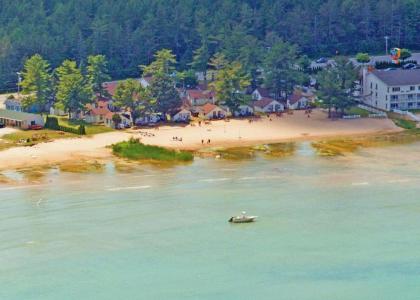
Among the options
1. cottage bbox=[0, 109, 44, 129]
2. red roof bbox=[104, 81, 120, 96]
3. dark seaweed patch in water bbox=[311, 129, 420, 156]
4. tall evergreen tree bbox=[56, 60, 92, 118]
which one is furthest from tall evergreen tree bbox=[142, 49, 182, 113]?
dark seaweed patch in water bbox=[311, 129, 420, 156]

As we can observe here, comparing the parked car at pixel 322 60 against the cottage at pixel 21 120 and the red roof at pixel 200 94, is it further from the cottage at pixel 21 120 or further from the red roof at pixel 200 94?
the cottage at pixel 21 120

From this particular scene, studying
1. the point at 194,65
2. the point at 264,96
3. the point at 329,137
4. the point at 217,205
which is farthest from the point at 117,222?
the point at 194,65

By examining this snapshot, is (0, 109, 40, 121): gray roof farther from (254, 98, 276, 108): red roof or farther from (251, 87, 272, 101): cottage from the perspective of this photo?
(251, 87, 272, 101): cottage

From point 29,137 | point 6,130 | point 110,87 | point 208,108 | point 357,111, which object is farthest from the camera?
point 110,87

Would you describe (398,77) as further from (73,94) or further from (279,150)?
(73,94)

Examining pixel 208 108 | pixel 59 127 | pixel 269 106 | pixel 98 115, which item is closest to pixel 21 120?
pixel 59 127

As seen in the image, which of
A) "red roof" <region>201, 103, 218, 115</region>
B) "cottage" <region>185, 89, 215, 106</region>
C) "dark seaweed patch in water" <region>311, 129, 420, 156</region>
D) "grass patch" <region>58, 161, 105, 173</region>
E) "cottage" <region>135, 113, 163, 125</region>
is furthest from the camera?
"cottage" <region>185, 89, 215, 106</region>
